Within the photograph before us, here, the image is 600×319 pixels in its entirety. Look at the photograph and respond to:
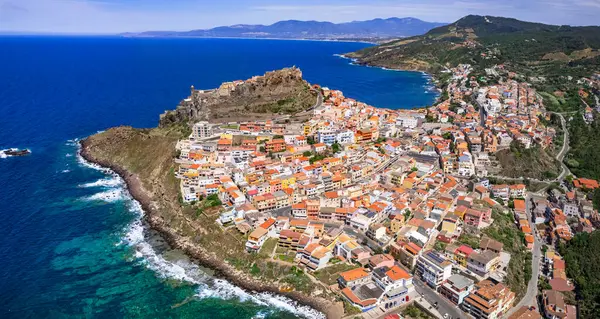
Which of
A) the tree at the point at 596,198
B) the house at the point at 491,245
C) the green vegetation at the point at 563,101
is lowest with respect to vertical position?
the tree at the point at 596,198

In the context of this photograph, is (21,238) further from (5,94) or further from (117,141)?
(5,94)

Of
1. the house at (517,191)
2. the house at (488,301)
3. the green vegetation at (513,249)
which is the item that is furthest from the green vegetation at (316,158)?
the house at (488,301)

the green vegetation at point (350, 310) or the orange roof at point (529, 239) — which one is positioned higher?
the orange roof at point (529, 239)

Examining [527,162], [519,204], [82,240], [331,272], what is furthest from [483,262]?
[82,240]

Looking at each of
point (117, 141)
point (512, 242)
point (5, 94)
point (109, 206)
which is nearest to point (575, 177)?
point (512, 242)

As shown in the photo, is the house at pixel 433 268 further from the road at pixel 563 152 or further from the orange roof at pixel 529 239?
the road at pixel 563 152

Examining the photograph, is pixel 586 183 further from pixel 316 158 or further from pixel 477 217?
pixel 316 158
